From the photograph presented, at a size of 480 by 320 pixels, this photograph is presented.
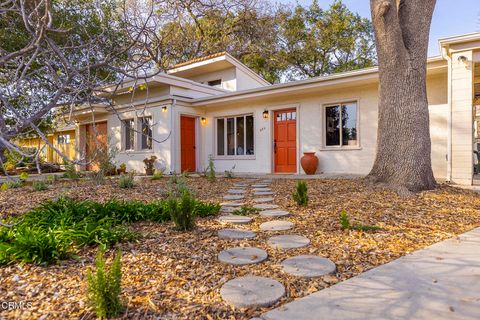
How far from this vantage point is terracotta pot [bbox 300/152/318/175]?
9.34 metres

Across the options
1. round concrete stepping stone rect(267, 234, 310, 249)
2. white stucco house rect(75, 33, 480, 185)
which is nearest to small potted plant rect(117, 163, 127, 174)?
white stucco house rect(75, 33, 480, 185)

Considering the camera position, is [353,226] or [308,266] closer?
[308,266]

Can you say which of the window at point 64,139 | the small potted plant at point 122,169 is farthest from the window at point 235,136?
the window at point 64,139

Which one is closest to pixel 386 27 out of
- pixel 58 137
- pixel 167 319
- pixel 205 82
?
pixel 167 319

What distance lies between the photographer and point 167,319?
1.69 metres

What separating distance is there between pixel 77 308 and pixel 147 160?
9.75 metres

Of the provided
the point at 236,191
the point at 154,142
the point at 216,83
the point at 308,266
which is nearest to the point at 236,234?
the point at 308,266

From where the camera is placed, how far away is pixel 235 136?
1163 centimetres

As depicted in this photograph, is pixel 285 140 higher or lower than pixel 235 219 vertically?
higher

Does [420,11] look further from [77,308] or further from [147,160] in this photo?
[147,160]

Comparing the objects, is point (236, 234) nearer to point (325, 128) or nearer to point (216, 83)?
point (325, 128)

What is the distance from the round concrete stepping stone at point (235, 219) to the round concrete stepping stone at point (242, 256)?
96cm

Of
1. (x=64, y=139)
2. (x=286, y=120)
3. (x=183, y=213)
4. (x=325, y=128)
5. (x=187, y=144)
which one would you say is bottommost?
(x=183, y=213)

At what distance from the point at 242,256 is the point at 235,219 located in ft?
4.16
